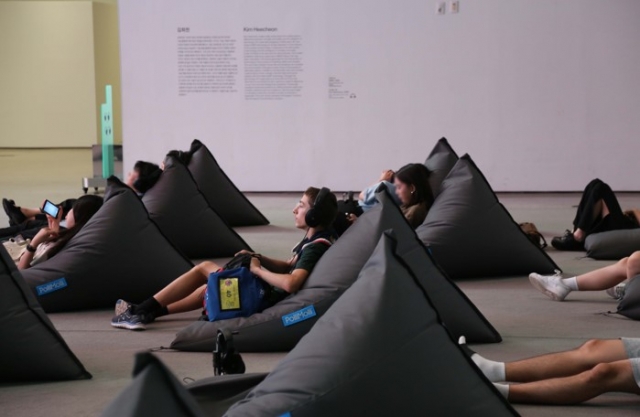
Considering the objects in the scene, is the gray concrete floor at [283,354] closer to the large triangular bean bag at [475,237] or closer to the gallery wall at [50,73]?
the large triangular bean bag at [475,237]

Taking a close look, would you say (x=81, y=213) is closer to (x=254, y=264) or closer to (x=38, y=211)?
(x=254, y=264)

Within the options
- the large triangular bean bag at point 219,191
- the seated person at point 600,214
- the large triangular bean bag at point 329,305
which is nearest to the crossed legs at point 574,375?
the large triangular bean bag at point 329,305

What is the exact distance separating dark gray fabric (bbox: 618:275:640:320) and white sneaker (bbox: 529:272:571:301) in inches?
23.0

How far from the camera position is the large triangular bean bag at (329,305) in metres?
4.94

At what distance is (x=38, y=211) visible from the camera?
8859 millimetres

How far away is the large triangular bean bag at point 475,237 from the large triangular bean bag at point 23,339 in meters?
3.00

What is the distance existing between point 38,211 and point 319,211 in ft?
13.9

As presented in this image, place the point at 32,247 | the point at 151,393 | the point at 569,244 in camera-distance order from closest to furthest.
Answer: the point at 151,393, the point at 32,247, the point at 569,244

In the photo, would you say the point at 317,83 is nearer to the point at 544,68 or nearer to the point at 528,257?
the point at 544,68

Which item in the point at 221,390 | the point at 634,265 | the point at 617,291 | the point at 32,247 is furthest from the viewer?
the point at 32,247

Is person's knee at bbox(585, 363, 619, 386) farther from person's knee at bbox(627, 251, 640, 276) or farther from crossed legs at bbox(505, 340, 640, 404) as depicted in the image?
person's knee at bbox(627, 251, 640, 276)

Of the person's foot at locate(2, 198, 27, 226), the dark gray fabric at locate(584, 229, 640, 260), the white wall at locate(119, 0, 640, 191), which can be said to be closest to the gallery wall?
the white wall at locate(119, 0, 640, 191)

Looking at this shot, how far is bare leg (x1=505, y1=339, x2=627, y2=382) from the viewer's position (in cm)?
394

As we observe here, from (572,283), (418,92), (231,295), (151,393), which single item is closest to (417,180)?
(572,283)
